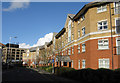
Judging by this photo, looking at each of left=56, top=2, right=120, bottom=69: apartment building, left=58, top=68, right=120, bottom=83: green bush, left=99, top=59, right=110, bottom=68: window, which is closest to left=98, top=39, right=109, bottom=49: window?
left=56, top=2, right=120, bottom=69: apartment building

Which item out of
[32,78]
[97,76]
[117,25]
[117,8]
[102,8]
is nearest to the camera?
[97,76]

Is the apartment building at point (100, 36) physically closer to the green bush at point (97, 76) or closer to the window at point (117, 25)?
the window at point (117, 25)

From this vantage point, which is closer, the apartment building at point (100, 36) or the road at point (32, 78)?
the road at point (32, 78)

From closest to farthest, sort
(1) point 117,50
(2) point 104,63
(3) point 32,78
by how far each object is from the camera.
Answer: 1. (3) point 32,78
2. (1) point 117,50
3. (2) point 104,63

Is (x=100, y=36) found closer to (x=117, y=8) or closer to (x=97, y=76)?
(x=117, y=8)

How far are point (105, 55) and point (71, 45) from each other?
12.6m

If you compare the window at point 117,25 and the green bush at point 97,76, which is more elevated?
the window at point 117,25

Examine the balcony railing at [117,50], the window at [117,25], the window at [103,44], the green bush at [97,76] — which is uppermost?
the window at [117,25]

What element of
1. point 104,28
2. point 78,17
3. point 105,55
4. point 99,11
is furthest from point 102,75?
point 78,17

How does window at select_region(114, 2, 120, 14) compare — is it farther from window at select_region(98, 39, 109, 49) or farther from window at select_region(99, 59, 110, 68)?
window at select_region(99, 59, 110, 68)

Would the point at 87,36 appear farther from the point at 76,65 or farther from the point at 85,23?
the point at 76,65

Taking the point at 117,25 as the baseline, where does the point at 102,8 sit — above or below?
above

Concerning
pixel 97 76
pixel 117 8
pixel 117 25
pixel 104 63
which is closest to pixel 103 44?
pixel 104 63

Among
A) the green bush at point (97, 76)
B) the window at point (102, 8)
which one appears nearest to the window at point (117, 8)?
the window at point (102, 8)
